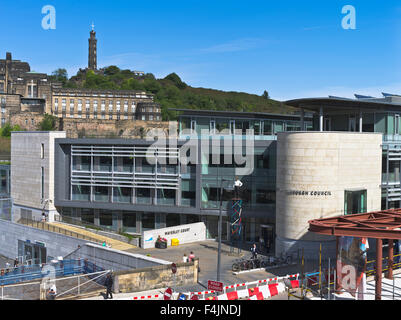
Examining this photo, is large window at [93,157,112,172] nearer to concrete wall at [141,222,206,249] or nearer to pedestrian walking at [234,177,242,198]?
concrete wall at [141,222,206,249]

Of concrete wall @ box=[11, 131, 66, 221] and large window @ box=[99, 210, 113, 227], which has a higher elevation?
concrete wall @ box=[11, 131, 66, 221]

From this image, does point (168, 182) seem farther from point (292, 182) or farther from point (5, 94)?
point (5, 94)

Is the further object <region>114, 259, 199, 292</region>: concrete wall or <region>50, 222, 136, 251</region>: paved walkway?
<region>50, 222, 136, 251</region>: paved walkway

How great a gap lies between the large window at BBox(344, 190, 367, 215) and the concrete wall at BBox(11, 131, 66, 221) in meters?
28.7

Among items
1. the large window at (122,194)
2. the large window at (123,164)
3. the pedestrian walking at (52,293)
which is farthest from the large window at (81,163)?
the pedestrian walking at (52,293)

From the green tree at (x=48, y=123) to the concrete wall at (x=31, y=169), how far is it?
62.8 meters

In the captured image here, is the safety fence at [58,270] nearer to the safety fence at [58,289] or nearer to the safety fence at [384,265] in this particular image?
the safety fence at [58,289]

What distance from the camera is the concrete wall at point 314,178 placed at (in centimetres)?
3284

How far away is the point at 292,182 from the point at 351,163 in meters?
4.27

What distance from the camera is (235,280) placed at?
28.0m

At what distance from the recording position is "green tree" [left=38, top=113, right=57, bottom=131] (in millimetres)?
114188

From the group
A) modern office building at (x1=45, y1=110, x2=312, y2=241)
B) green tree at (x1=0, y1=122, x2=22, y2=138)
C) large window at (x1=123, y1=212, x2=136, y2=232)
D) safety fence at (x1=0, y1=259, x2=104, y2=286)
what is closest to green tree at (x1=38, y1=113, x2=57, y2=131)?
green tree at (x1=0, y1=122, x2=22, y2=138)

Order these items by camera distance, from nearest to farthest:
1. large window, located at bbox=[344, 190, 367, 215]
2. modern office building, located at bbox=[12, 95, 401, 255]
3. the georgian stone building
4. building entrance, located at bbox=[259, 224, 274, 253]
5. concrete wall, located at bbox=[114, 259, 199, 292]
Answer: concrete wall, located at bbox=[114, 259, 199, 292] < modern office building, located at bbox=[12, 95, 401, 255] < large window, located at bbox=[344, 190, 367, 215] < building entrance, located at bbox=[259, 224, 274, 253] < the georgian stone building
